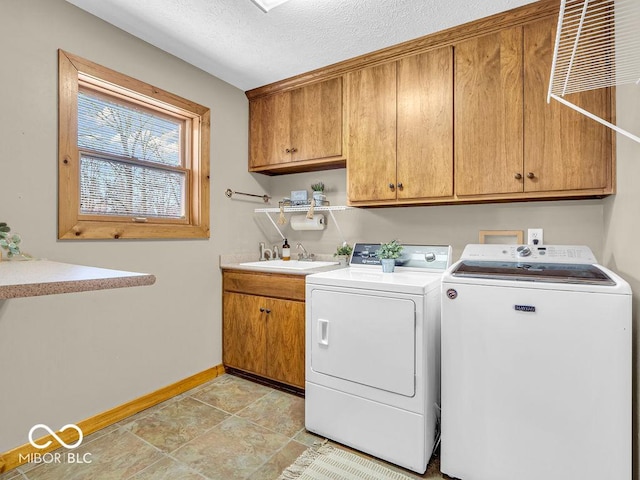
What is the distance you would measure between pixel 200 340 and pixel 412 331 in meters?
1.76

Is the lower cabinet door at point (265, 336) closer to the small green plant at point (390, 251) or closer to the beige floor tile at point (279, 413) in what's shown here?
the beige floor tile at point (279, 413)

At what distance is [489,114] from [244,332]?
229cm

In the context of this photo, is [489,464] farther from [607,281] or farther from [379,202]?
[379,202]

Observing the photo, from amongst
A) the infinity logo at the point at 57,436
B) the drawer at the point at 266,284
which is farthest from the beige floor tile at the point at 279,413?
the infinity logo at the point at 57,436

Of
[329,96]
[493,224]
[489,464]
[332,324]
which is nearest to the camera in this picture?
[489,464]

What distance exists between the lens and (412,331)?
1662 millimetres

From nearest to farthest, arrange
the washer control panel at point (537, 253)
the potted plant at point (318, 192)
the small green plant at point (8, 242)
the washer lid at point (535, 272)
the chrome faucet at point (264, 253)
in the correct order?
the washer lid at point (535, 272) → the small green plant at point (8, 242) → the washer control panel at point (537, 253) → the potted plant at point (318, 192) → the chrome faucet at point (264, 253)

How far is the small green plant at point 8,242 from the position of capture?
156 centimetres

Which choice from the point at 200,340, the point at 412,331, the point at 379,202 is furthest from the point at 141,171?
the point at 412,331

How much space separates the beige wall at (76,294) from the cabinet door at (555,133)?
7.29ft

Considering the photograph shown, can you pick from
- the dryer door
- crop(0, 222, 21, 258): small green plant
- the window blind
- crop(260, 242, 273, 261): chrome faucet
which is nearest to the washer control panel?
the dryer door

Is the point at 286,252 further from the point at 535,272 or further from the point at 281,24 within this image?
the point at 535,272

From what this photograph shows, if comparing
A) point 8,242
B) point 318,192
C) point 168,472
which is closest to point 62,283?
point 8,242

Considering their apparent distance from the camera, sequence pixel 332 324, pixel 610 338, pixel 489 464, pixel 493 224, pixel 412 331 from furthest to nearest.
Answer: pixel 493 224, pixel 332 324, pixel 412 331, pixel 489 464, pixel 610 338
